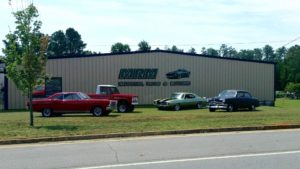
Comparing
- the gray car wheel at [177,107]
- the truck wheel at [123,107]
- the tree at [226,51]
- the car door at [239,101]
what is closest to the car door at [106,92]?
the truck wheel at [123,107]

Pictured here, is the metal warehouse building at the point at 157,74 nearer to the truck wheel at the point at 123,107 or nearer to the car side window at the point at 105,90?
the car side window at the point at 105,90

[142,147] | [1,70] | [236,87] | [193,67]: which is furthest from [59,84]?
[142,147]

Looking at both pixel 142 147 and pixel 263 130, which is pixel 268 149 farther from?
pixel 263 130

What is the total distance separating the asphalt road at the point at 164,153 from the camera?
9.64 meters

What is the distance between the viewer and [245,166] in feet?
30.6

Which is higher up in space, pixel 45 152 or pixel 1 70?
pixel 1 70

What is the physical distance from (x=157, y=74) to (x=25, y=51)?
24.8 m

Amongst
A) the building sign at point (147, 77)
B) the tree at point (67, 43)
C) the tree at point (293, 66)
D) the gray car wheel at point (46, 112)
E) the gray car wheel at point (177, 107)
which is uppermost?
the tree at point (67, 43)

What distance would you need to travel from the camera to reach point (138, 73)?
42.8 m

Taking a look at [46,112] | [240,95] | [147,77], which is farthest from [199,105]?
[46,112]

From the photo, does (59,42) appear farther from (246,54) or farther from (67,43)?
(246,54)

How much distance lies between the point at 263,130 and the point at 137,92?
25.9m

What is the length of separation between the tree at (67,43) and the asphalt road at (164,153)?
10776cm

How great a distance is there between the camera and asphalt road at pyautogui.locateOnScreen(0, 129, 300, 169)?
9641 millimetres
